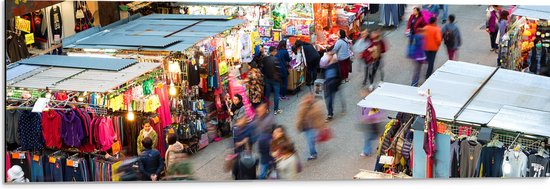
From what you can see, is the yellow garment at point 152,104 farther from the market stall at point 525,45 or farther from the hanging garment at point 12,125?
the market stall at point 525,45

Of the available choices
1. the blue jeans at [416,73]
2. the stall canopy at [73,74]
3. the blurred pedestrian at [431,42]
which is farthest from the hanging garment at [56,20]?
the blurred pedestrian at [431,42]

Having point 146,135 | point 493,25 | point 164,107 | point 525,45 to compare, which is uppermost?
point 493,25

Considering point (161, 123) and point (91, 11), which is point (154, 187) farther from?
point (91, 11)

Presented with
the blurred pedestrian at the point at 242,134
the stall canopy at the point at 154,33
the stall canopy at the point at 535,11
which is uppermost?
the stall canopy at the point at 535,11

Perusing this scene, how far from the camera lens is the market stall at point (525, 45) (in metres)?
15.2

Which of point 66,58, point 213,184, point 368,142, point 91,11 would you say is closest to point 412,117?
point 368,142

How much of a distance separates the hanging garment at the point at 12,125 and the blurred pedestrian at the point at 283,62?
14.1 ft

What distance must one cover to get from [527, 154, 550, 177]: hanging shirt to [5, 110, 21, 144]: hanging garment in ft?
19.4

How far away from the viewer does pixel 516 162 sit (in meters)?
11.7

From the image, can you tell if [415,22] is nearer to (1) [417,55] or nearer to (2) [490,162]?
(1) [417,55]

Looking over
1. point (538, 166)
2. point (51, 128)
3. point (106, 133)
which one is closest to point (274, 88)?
point (106, 133)

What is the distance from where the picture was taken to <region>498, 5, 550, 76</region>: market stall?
1520 centimetres

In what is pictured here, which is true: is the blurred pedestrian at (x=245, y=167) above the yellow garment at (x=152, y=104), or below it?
below

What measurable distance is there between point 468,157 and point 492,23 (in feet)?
16.6
